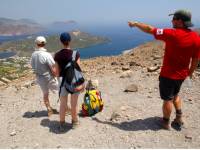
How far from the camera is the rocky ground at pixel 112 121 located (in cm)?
557

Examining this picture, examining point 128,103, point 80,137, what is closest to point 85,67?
point 128,103

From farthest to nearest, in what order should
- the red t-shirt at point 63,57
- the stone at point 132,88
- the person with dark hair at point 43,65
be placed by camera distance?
the stone at point 132,88 < the person with dark hair at point 43,65 < the red t-shirt at point 63,57

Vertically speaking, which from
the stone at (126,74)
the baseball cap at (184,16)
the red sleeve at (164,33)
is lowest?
the stone at (126,74)

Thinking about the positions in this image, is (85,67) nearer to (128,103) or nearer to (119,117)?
(128,103)

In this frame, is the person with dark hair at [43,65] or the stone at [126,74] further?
the stone at [126,74]

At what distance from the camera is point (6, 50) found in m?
183

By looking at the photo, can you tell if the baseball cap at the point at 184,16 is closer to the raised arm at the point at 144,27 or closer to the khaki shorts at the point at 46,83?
the raised arm at the point at 144,27

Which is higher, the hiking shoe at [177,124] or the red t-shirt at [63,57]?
the red t-shirt at [63,57]

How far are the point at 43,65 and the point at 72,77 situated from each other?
1.16 m

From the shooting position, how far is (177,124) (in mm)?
6020

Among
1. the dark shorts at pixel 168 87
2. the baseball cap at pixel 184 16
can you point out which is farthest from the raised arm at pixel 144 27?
the dark shorts at pixel 168 87

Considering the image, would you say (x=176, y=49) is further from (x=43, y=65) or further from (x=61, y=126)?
(x=43, y=65)

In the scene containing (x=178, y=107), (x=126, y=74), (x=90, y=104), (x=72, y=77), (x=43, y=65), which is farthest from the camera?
(x=126, y=74)

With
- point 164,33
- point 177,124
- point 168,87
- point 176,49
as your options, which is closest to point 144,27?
point 164,33
